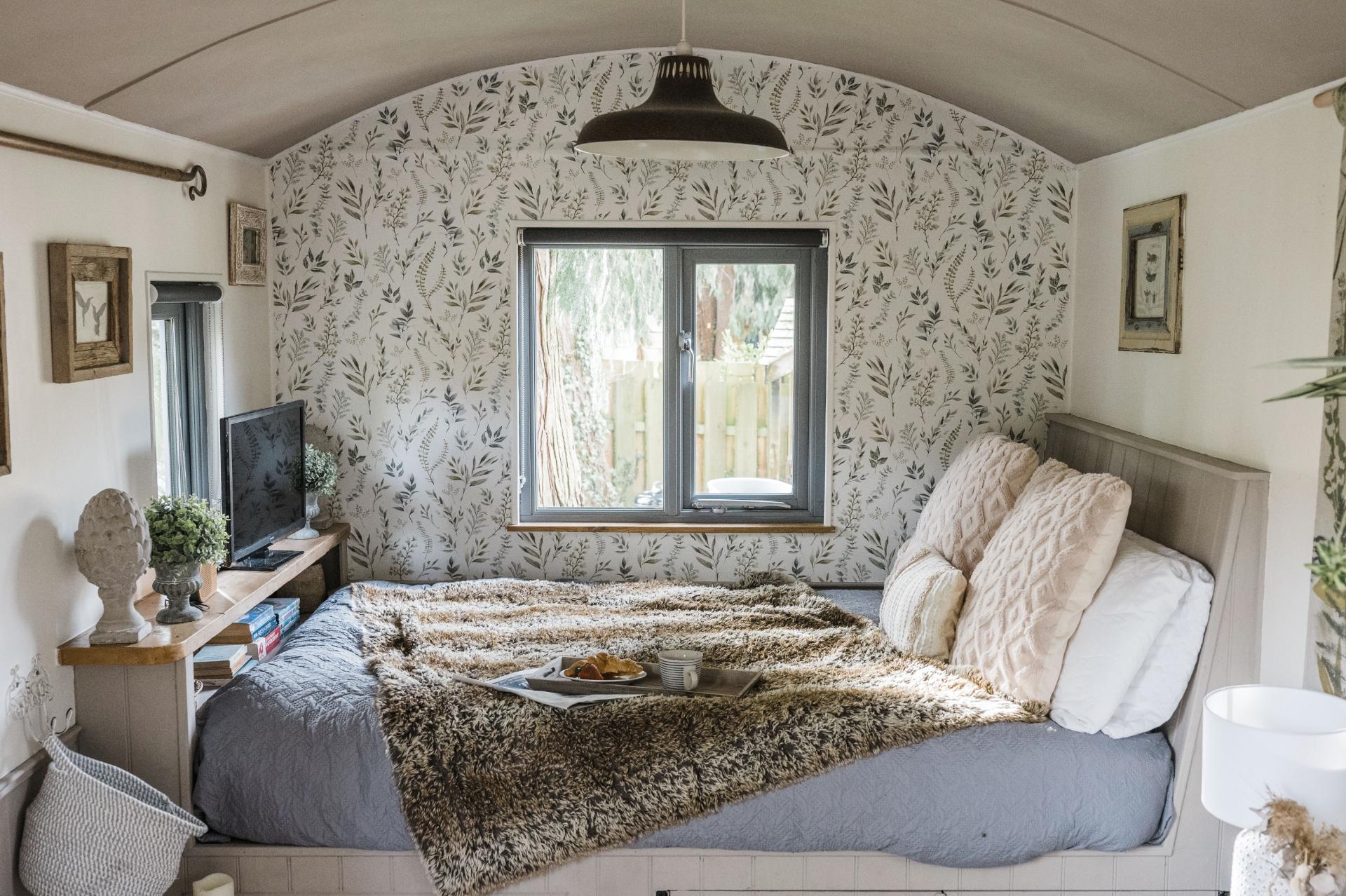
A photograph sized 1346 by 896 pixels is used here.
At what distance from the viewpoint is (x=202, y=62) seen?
274cm

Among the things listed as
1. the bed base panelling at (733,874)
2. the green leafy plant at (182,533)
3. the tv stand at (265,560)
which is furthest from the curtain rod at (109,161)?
the bed base panelling at (733,874)

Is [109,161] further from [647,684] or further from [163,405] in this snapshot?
[647,684]

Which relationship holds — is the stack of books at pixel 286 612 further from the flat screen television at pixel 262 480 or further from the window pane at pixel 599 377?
the window pane at pixel 599 377

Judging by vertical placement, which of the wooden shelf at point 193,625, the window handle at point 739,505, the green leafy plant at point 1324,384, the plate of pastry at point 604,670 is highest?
the green leafy plant at point 1324,384

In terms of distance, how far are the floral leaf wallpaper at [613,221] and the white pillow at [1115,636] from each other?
59.3 inches

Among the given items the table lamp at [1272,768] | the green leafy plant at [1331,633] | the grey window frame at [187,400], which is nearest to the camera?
the table lamp at [1272,768]

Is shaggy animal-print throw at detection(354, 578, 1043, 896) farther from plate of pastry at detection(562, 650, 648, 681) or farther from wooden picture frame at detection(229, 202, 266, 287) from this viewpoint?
wooden picture frame at detection(229, 202, 266, 287)

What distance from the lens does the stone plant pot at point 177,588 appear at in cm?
273

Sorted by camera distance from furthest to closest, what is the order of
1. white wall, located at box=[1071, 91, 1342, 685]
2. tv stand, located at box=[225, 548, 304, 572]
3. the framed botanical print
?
tv stand, located at box=[225, 548, 304, 572] → the framed botanical print → white wall, located at box=[1071, 91, 1342, 685]

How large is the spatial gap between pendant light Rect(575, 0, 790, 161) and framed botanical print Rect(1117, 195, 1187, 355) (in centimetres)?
143

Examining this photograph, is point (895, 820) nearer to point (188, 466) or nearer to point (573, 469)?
point (573, 469)

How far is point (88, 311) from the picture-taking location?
2758 mm

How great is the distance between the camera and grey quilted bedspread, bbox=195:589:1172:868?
8.66ft

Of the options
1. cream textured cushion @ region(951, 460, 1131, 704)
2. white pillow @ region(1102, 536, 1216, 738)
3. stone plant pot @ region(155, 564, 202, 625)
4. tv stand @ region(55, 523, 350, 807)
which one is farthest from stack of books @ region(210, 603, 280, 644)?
white pillow @ region(1102, 536, 1216, 738)
